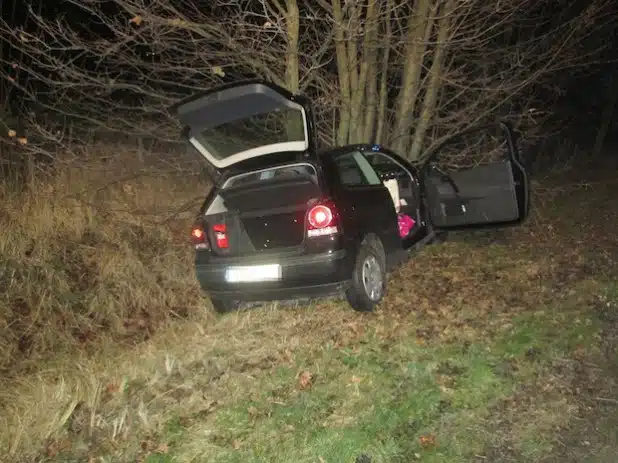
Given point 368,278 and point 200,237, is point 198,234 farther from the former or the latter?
point 368,278

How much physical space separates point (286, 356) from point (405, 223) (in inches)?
117

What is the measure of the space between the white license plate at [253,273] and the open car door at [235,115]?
114 centimetres

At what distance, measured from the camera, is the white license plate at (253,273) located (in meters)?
5.24

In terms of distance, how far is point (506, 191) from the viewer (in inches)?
285

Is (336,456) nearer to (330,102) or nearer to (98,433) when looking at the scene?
(98,433)

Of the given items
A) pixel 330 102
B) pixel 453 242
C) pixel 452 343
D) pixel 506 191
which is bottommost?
pixel 452 343

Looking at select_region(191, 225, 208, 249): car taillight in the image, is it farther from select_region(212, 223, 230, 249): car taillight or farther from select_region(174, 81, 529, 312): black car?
select_region(212, 223, 230, 249): car taillight

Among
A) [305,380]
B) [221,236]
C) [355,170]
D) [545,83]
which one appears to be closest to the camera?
[305,380]

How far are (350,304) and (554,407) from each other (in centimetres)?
232

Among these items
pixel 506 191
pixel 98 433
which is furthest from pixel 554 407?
pixel 506 191

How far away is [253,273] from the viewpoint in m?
5.31

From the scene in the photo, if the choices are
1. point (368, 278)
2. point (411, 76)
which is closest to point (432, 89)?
point (411, 76)

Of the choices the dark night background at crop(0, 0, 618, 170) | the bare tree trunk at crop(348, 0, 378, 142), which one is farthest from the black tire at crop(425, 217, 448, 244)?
the dark night background at crop(0, 0, 618, 170)

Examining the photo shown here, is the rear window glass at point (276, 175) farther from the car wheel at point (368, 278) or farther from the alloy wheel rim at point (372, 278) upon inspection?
the alloy wheel rim at point (372, 278)
